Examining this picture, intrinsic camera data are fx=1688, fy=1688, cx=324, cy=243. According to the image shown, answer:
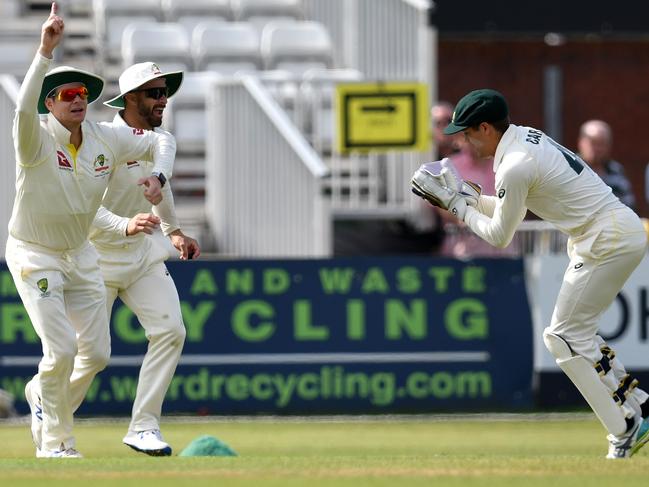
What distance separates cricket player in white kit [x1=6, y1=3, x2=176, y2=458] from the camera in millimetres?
8570

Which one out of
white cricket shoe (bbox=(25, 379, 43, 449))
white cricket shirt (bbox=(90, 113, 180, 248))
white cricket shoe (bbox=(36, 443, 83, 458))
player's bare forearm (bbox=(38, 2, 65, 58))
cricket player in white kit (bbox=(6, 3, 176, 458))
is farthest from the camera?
white cricket shirt (bbox=(90, 113, 180, 248))

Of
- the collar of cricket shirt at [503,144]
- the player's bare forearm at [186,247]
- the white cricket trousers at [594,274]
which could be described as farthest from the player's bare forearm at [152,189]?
the white cricket trousers at [594,274]

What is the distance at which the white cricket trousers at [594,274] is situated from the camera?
8586 millimetres

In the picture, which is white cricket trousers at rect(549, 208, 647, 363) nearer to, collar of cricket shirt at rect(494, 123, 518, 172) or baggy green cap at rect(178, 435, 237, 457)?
collar of cricket shirt at rect(494, 123, 518, 172)

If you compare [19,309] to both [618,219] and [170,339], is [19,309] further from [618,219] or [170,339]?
[618,219]

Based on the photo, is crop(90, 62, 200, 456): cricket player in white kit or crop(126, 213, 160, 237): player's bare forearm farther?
crop(90, 62, 200, 456): cricket player in white kit

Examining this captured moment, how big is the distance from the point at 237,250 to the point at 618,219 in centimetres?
652

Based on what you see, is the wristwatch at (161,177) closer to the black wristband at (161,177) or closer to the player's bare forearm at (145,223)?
the black wristband at (161,177)

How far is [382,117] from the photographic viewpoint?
579 inches

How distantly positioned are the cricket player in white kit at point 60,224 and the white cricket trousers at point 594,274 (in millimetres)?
2179

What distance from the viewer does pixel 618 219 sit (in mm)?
8617

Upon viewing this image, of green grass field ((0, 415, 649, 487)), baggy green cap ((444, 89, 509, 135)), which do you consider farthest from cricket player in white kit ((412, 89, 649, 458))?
green grass field ((0, 415, 649, 487))

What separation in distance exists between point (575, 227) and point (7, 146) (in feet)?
23.2

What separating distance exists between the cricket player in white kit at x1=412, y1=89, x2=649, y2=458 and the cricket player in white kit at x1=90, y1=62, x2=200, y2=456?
5.30 feet
